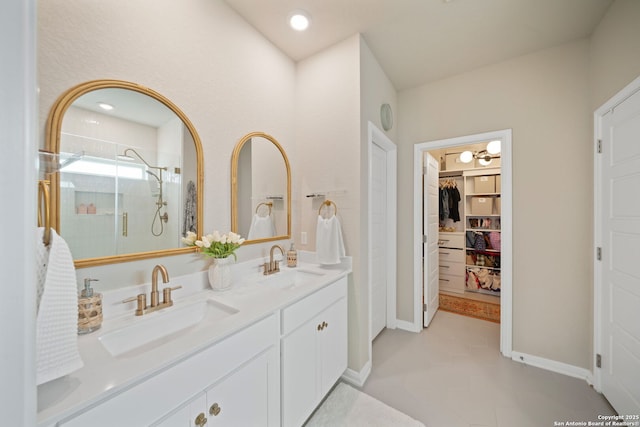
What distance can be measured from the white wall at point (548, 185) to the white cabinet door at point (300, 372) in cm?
197

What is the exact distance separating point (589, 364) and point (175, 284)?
10.3 feet

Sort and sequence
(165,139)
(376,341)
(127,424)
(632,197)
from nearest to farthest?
1. (127,424)
2. (165,139)
3. (632,197)
4. (376,341)

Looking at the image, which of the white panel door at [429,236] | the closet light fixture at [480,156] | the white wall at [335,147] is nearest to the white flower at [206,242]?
the white wall at [335,147]

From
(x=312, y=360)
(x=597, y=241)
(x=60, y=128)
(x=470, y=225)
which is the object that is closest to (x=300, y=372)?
(x=312, y=360)

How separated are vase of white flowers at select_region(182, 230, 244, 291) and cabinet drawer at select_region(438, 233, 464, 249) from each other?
3861 millimetres

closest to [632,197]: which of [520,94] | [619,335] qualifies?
[619,335]

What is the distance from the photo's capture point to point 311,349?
57.5 inches

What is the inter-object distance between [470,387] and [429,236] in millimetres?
1453

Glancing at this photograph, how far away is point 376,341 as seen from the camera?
2508 millimetres

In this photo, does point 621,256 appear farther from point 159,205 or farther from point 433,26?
point 159,205

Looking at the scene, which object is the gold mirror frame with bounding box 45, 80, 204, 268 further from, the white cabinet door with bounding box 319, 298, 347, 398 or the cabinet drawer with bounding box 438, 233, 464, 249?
the cabinet drawer with bounding box 438, 233, 464, 249

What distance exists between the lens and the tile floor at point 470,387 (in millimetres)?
1586

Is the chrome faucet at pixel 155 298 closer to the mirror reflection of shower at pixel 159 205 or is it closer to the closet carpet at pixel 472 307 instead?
the mirror reflection of shower at pixel 159 205

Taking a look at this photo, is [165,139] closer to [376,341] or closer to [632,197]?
[376,341]
